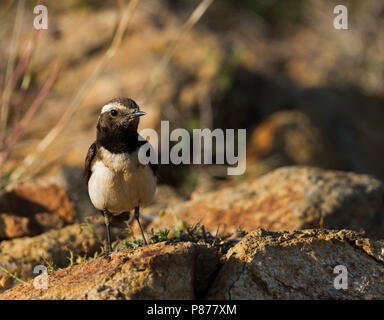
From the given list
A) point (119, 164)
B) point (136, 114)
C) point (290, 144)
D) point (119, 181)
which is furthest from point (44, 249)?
point (290, 144)

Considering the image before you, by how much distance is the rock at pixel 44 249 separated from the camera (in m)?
5.99

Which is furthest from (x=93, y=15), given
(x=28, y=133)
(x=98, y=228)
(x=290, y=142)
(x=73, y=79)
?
(x=98, y=228)

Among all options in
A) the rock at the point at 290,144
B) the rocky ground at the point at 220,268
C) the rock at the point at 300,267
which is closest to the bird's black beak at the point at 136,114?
the rocky ground at the point at 220,268

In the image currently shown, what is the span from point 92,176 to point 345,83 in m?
10.5

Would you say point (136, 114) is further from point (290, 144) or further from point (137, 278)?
point (290, 144)

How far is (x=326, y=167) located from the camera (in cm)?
1106

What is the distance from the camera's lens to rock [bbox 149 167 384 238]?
21.6 feet

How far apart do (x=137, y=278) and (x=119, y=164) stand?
1.81 metres

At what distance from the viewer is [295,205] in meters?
6.66

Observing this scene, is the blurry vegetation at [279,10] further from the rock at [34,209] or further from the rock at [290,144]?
the rock at [34,209]

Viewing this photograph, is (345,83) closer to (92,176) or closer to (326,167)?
(326,167)

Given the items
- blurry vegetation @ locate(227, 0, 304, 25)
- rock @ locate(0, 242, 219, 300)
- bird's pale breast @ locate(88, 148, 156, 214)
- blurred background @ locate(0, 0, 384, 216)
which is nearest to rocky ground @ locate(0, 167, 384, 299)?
rock @ locate(0, 242, 219, 300)

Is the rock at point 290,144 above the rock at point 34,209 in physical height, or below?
above

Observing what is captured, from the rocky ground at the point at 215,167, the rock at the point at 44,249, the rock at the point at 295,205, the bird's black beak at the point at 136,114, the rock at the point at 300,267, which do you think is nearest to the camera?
A: the rock at the point at 300,267
